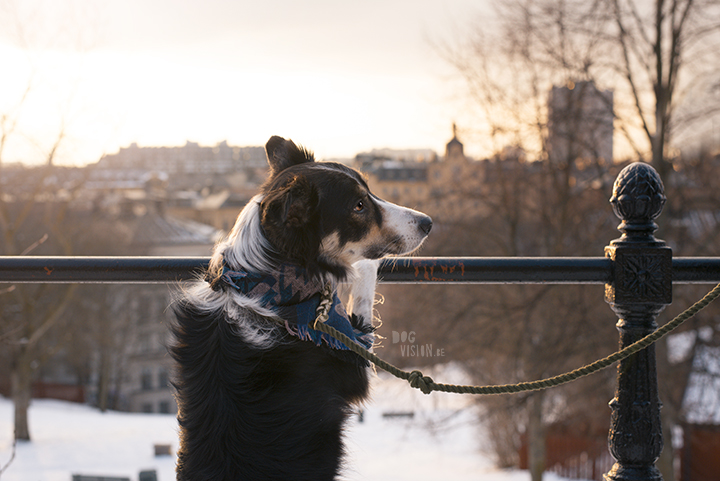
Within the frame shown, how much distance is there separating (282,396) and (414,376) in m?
0.46

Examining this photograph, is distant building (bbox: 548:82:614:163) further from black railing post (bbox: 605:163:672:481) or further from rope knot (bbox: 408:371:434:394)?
rope knot (bbox: 408:371:434:394)

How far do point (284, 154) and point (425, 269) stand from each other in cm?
91

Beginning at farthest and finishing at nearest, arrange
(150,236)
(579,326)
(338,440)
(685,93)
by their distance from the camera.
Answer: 1. (150,236)
2. (579,326)
3. (685,93)
4. (338,440)

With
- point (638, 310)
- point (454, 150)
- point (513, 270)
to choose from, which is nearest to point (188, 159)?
point (454, 150)

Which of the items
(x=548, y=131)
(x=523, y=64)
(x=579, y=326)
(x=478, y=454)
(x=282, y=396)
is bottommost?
(x=478, y=454)

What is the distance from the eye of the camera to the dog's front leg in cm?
254

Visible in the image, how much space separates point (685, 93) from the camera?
1275 centimetres

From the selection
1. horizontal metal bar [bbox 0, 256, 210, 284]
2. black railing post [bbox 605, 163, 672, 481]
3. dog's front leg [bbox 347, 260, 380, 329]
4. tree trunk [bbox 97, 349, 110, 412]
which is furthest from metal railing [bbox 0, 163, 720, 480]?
tree trunk [bbox 97, 349, 110, 412]

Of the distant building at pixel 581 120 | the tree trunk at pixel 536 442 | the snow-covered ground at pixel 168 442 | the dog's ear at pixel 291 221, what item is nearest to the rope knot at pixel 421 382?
the dog's ear at pixel 291 221

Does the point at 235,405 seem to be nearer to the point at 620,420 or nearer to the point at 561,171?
the point at 620,420

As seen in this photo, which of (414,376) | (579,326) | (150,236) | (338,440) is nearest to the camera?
(414,376)

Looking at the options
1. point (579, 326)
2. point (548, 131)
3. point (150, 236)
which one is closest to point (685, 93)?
point (548, 131)

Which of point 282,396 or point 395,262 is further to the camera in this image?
point 395,262

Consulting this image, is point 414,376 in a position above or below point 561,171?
below
